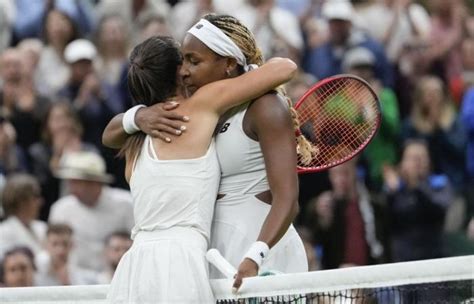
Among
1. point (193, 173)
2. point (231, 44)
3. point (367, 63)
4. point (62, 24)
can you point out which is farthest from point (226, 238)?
point (62, 24)

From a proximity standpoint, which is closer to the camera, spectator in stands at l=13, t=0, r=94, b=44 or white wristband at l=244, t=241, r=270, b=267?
white wristband at l=244, t=241, r=270, b=267

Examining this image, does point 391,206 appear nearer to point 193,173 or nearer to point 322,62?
point 322,62

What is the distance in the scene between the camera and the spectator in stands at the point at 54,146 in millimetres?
12031

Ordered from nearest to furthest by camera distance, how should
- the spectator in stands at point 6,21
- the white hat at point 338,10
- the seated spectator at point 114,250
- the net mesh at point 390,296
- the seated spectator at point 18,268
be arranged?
the net mesh at point 390,296 < the seated spectator at point 18,268 < the seated spectator at point 114,250 < the white hat at point 338,10 < the spectator in stands at point 6,21

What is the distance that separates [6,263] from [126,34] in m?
3.08

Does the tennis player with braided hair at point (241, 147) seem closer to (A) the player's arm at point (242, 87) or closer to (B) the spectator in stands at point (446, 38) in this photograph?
(A) the player's arm at point (242, 87)

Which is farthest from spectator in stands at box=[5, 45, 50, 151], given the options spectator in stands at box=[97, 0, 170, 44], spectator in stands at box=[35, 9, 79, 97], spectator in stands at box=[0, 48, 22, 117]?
spectator in stands at box=[97, 0, 170, 44]

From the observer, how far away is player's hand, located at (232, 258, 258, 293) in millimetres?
5359

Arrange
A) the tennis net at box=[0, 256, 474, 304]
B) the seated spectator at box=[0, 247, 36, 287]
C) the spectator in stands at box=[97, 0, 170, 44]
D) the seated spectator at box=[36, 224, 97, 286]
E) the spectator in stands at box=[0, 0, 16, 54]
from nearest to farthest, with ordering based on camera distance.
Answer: the tennis net at box=[0, 256, 474, 304] → the seated spectator at box=[0, 247, 36, 287] → the seated spectator at box=[36, 224, 97, 286] → the spectator in stands at box=[0, 0, 16, 54] → the spectator in stands at box=[97, 0, 170, 44]

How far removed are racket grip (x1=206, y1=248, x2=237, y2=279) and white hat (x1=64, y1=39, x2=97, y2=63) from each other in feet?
23.8

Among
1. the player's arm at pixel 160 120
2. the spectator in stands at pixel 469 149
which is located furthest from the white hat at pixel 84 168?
the player's arm at pixel 160 120

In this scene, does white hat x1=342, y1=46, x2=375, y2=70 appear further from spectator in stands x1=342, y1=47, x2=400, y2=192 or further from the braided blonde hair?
the braided blonde hair

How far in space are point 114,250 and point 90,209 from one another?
1.92 feet

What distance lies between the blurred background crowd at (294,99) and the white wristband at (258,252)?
5300mm
